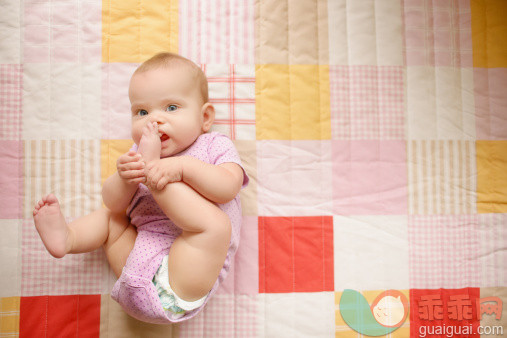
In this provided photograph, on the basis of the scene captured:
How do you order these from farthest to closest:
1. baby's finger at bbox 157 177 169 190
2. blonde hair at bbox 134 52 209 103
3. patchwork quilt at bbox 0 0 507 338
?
patchwork quilt at bbox 0 0 507 338
blonde hair at bbox 134 52 209 103
baby's finger at bbox 157 177 169 190

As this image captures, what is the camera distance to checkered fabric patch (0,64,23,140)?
1055mm

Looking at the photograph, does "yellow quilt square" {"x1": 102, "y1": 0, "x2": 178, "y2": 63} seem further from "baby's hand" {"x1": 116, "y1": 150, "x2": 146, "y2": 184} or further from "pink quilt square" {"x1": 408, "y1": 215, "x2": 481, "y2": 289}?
"pink quilt square" {"x1": 408, "y1": 215, "x2": 481, "y2": 289}

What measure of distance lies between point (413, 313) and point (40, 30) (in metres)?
1.27

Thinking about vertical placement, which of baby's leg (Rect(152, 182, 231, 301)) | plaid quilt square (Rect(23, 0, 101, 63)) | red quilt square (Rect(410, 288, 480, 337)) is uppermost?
plaid quilt square (Rect(23, 0, 101, 63))

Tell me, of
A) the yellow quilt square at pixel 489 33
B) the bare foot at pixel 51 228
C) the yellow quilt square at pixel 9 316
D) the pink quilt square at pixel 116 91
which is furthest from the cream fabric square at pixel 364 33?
the yellow quilt square at pixel 9 316

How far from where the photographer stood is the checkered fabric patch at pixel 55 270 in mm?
1032

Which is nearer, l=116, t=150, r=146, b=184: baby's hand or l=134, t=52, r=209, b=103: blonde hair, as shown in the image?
l=116, t=150, r=146, b=184: baby's hand

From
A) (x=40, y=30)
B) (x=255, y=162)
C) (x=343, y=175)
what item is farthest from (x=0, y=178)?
(x=343, y=175)

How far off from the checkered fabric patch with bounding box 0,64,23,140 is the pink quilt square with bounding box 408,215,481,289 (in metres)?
1.10

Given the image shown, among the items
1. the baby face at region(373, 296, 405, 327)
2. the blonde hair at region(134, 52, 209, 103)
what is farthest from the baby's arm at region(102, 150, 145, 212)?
the baby face at region(373, 296, 405, 327)

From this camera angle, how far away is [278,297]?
1067 mm

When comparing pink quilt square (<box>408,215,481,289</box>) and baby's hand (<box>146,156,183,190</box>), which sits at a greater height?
baby's hand (<box>146,156,183,190</box>)

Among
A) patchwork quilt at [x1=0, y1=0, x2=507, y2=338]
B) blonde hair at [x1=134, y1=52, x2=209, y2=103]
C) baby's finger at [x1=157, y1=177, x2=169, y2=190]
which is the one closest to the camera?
baby's finger at [x1=157, y1=177, x2=169, y2=190]

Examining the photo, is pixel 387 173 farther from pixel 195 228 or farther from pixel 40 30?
pixel 40 30
